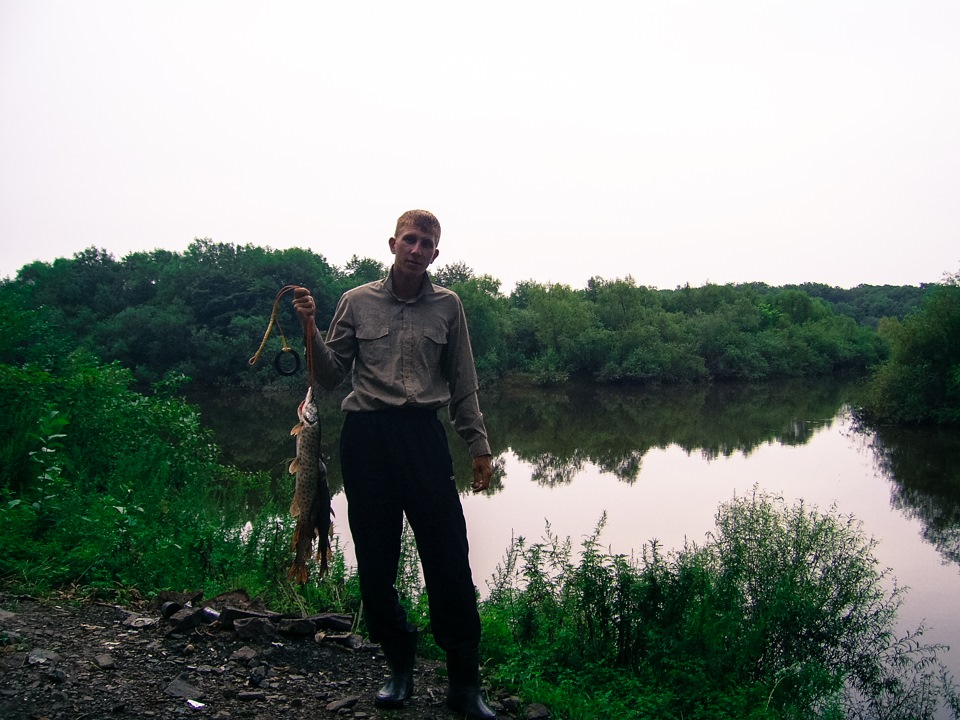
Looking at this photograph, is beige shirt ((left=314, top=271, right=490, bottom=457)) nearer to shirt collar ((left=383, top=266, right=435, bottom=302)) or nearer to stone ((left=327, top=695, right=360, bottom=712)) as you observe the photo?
shirt collar ((left=383, top=266, right=435, bottom=302))

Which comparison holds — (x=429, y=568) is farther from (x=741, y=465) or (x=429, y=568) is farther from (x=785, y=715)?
(x=741, y=465)

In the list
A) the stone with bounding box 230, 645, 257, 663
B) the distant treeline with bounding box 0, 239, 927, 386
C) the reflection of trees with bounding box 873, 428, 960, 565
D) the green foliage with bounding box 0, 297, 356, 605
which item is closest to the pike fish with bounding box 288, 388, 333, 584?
the stone with bounding box 230, 645, 257, 663

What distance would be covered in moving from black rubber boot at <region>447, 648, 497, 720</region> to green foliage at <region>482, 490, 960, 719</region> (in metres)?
0.80

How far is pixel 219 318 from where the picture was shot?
3700cm

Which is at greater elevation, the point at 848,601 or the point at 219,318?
the point at 219,318

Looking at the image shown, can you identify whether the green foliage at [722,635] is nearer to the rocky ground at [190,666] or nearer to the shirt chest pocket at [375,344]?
the rocky ground at [190,666]

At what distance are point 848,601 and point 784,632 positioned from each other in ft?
3.61

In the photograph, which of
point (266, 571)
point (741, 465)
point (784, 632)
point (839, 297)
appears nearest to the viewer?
point (266, 571)

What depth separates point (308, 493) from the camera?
3432 mm

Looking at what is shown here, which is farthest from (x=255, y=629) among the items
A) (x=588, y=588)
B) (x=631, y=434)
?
(x=631, y=434)

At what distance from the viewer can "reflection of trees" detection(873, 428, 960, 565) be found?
1254 cm

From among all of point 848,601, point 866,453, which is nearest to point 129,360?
point 866,453

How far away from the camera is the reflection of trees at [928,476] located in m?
12.5

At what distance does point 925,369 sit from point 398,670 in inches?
1008
